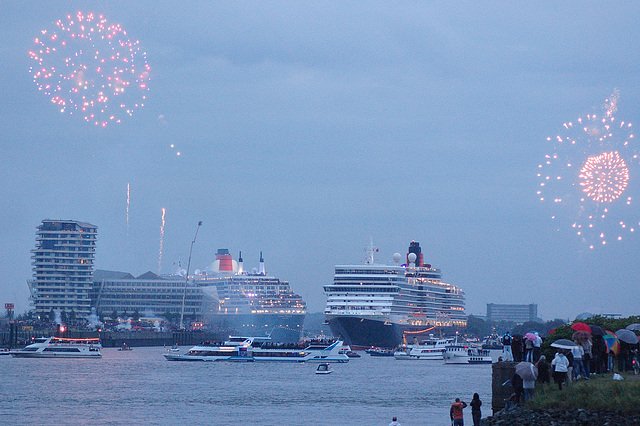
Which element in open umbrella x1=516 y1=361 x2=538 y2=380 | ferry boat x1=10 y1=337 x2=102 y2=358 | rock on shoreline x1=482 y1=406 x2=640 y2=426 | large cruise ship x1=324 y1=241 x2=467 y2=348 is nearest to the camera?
rock on shoreline x1=482 y1=406 x2=640 y2=426

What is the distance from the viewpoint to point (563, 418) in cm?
3053

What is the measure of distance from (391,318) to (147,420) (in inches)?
3634

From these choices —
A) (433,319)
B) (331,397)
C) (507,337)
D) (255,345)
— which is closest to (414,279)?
(433,319)

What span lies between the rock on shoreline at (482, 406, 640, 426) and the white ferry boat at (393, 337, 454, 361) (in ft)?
313

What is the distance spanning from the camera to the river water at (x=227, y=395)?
4950 centimetres

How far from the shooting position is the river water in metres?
49.5

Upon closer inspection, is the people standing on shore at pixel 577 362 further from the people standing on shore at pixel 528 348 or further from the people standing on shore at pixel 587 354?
the people standing on shore at pixel 528 348

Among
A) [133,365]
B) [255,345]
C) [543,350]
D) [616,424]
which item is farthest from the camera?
[255,345]

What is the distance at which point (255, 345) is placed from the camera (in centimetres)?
12769

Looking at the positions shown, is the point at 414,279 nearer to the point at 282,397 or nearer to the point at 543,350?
the point at 282,397

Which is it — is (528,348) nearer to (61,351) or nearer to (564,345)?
(564,345)

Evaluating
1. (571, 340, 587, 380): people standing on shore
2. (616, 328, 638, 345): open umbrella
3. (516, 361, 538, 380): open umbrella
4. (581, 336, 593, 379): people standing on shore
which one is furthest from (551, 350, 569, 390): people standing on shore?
(616, 328, 638, 345): open umbrella

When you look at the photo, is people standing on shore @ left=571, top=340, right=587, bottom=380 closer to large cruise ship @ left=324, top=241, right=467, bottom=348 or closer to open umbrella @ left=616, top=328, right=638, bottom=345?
open umbrella @ left=616, top=328, right=638, bottom=345

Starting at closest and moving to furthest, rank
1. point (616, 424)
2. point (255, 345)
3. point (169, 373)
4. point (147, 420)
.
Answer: point (616, 424) → point (147, 420) → point (169, 373) → point (255, 345)
